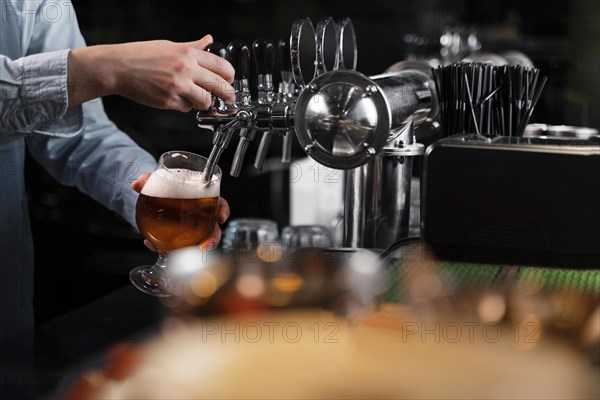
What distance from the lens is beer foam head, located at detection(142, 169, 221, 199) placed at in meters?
1.30

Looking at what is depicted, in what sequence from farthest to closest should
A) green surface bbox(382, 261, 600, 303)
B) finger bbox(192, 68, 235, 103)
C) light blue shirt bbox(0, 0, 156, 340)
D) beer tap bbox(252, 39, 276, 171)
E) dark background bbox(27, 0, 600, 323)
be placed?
dark background bbox(27, 0, 600, 323) → light blue shirt bbox(0, 0, 156, 340) → beer tap bbox(252, 39, 276, 171) → finger bbox(192, 68, 235, 103) → green surface bbox(382, 261, 600, 303)

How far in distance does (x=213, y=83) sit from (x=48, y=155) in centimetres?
83

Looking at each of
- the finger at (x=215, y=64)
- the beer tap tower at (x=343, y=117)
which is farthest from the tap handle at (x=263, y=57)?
the finger at (x=215, y=64)

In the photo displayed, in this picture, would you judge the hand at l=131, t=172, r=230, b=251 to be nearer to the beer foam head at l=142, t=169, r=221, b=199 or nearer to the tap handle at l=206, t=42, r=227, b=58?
the beer foam head at l=142, t=169, r=221, b=199

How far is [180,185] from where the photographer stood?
130cm

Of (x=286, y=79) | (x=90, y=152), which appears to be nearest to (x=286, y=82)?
(x=286, y=79)

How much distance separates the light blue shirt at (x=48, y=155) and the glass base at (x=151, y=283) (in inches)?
16.1

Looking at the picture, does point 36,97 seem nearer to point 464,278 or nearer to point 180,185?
point 180,185

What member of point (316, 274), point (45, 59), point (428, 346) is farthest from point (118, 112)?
point (428, 346)

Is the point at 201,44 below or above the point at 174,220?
above

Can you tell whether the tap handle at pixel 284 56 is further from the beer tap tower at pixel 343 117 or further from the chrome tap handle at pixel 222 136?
the chrome tap handle at pixel 222 136

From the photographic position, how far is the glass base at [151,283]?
1.33 meters

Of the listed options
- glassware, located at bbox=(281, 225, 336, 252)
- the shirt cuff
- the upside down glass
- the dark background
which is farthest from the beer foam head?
the dark background

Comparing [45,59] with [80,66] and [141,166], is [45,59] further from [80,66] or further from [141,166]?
[141,166]
